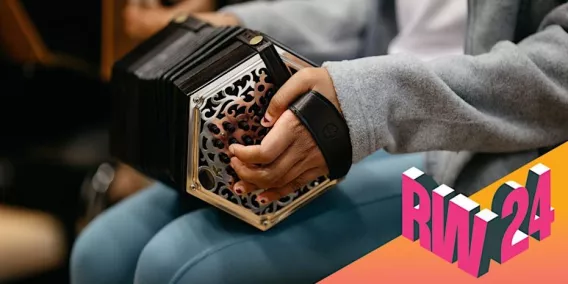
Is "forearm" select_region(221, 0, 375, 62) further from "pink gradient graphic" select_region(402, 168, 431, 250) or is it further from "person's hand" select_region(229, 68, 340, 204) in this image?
"pink gradient graphic" select_region(402, 168, 431, 250)

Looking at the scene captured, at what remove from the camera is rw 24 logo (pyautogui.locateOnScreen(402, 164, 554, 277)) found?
0.68 meters

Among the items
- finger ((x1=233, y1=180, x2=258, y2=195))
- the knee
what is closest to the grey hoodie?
finger ((x1=233, y1=180, x2=258, y2=195))

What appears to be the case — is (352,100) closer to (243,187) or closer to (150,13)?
(243,187)

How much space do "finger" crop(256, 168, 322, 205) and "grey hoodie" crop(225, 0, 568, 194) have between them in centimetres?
5

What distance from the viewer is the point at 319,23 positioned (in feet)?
4.09

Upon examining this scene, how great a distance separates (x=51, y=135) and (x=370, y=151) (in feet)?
2.76

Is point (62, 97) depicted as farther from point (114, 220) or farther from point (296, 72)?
point (296, 72)

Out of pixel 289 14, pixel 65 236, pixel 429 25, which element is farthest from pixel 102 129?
pixel 429 25

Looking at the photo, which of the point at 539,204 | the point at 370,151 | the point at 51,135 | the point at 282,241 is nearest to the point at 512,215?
the point at 539,204

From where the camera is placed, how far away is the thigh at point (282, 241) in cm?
92

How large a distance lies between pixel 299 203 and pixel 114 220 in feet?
0.84

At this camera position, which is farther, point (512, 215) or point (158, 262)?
point (158, 262)

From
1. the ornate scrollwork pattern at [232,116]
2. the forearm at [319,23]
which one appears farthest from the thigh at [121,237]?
the forearm at [319,23]

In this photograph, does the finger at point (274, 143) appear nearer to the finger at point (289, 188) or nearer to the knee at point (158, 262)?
the finger at point (289, 188)
